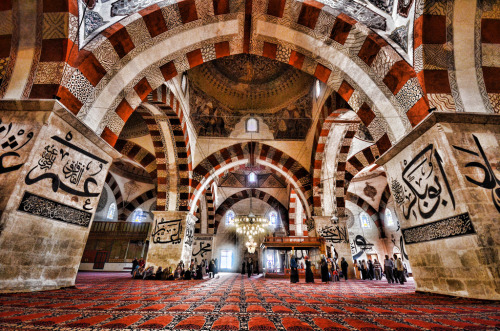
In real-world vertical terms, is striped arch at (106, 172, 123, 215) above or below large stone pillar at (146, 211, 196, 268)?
above

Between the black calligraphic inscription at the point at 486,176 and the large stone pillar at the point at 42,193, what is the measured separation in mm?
5521

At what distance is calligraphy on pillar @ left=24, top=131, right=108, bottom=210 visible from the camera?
299cm

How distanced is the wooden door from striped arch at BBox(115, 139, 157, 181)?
6.53 metres

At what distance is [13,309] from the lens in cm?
183

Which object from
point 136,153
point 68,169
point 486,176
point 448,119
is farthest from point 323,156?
point 136,153

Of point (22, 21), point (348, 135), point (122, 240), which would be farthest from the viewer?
point (122, 240)

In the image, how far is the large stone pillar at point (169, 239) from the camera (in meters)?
7.44

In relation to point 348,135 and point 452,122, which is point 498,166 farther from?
point 348,135

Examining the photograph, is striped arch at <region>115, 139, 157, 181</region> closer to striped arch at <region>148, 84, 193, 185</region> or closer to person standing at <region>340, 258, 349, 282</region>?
striped arch at <region>148, 84, 193, 185</region>

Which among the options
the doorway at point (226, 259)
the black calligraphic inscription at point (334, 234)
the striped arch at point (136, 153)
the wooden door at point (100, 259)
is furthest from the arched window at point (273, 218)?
the wooden door at point (100, 259)

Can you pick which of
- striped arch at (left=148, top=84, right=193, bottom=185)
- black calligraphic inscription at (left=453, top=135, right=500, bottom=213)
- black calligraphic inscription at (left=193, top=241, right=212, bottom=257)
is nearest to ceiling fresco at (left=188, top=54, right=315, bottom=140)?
striped arch at (left=148, top=84, right=193, bottom=185)

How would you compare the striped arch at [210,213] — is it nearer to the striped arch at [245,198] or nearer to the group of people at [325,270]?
the striped arch at [245,198]

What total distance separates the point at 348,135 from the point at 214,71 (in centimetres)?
598

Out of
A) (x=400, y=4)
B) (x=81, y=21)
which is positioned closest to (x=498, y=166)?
(x=400, y=4)
